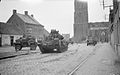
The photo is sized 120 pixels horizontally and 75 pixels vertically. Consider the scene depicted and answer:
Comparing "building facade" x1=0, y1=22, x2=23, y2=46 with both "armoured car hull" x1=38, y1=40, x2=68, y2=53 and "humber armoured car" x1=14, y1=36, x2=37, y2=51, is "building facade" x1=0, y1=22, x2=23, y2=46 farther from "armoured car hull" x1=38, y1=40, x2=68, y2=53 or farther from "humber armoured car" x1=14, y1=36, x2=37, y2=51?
"armoured car hull" x1=38, y1=40, x2=68, y2=53

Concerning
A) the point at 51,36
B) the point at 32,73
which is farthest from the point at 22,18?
the point at 32,73

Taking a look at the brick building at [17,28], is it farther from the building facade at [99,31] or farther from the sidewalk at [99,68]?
the building facade at [99,31]

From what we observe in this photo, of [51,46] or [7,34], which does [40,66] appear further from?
[7,34]

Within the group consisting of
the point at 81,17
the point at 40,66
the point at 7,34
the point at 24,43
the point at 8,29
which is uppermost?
the point at 81,17

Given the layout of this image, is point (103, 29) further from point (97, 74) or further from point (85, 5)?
point (97, 74)

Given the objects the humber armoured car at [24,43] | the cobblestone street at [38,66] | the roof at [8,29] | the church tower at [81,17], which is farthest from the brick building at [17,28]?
the church tower at [81,17]

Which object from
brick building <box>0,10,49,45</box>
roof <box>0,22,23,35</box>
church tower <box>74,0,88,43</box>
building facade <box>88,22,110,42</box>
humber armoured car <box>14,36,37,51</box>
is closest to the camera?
humber armoured car <box>14,36,37,51</box>

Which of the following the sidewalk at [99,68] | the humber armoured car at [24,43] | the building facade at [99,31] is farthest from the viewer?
the building facade at [99,31]

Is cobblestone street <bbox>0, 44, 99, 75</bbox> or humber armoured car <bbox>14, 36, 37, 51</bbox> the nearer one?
cobblestone street <bbox>0, 44, 99, 75</bbox>

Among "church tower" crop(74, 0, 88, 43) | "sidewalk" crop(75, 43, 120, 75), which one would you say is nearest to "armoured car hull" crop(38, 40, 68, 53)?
"sidewalk" crop(75, 43, 120, 75)

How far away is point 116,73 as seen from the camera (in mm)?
7109

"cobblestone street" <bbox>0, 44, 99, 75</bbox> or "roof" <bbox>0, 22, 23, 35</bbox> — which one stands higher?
"roof" <bbox>0, 22, 23, 35</bbox>

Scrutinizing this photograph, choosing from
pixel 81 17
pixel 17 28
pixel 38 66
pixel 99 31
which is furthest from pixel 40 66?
pixel 99 31

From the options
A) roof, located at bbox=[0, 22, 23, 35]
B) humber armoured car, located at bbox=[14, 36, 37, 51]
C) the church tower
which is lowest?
humber armoured car, located at bbox=[14, 36, 37, 51]
